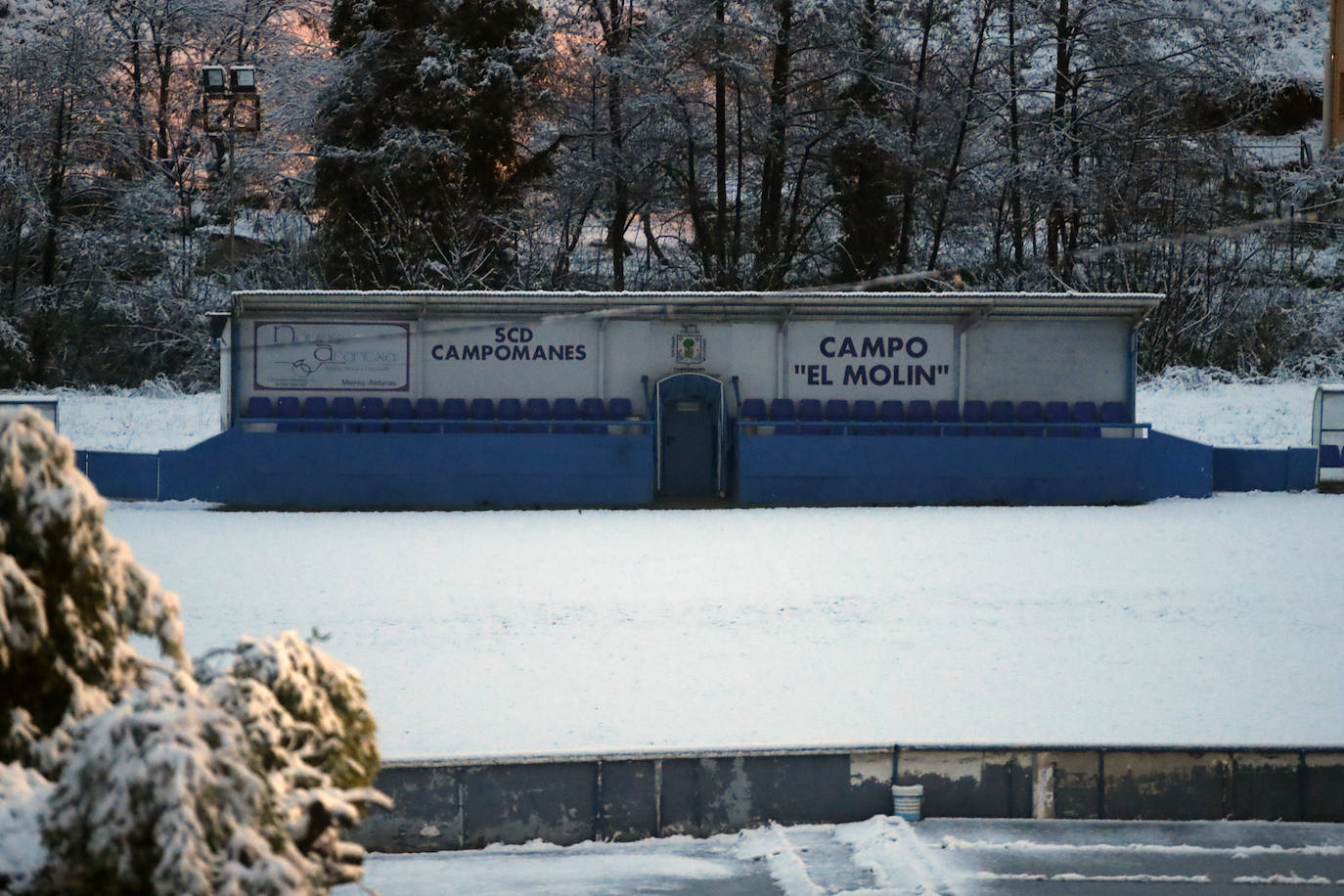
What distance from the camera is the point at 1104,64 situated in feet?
134

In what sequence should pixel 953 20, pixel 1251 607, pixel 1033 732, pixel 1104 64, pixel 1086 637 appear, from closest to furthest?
pixel 1033 732
pixel 1086 637
pixel 1251 607
pixel 1104 64
pixel 953 20

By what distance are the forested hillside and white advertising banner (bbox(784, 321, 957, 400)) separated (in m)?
14.3

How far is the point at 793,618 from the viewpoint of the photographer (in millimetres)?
14102

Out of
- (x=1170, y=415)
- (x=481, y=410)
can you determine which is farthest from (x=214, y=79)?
(x=1170, y=415)

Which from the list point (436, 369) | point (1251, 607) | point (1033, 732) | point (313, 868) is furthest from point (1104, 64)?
point (313, 868)

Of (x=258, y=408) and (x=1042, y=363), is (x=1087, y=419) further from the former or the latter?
(x=258, y=408)

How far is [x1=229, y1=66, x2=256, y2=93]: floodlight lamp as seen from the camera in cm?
2811

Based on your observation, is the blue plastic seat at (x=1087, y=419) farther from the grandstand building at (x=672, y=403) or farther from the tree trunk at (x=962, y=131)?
the tree trunk at (x=962, y=131)

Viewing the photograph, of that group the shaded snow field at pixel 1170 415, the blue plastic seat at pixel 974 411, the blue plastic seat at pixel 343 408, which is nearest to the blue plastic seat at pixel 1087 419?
the blue plastic seat at pixel 974 411

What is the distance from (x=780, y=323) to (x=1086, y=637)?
13.9 meters

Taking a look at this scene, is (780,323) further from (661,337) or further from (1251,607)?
(1251,607)

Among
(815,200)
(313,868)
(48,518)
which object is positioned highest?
(815,200)

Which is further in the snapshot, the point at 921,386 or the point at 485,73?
the point at 485,73

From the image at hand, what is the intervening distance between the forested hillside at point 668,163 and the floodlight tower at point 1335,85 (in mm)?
25802
